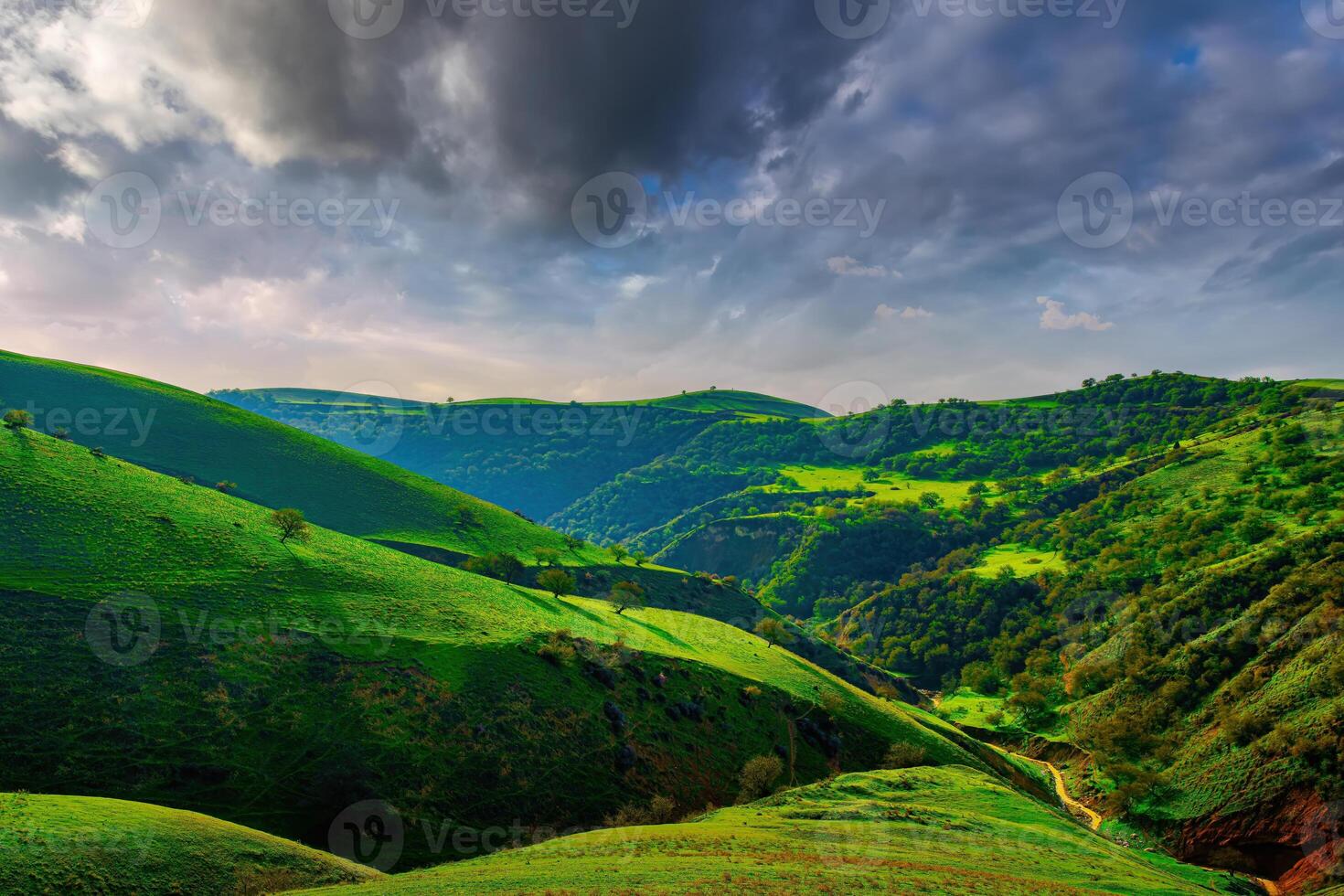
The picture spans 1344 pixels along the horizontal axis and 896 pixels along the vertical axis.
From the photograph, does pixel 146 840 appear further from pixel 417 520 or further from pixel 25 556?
pixel 417 520

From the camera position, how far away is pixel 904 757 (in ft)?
226

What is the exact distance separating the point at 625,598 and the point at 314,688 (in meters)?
70.5

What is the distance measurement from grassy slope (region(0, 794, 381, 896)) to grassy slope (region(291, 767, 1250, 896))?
444cm

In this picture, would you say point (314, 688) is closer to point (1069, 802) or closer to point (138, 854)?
point (138, 854)

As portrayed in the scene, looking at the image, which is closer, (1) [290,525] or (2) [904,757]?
(2) [904,757]

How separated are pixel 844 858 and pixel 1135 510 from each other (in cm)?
21775

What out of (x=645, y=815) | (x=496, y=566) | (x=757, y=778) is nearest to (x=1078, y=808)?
(x=757, y=778)

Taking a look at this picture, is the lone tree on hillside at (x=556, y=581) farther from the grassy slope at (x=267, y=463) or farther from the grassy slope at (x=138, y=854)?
the grassy slope at (x=138, y=854)

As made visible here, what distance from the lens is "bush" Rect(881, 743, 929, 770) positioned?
68625 millimetres

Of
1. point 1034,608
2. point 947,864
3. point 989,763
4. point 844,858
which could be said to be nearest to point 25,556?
point 844,858

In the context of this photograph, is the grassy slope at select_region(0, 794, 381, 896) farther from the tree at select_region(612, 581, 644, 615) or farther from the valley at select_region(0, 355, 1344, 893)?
the tree at select_region(612, 581, 644, 615)

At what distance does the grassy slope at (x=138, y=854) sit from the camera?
71.8 ft

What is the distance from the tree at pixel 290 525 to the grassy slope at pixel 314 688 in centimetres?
155

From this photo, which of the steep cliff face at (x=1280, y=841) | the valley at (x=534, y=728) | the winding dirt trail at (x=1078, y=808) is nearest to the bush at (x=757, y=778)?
the valley at (x=534, y=728)
